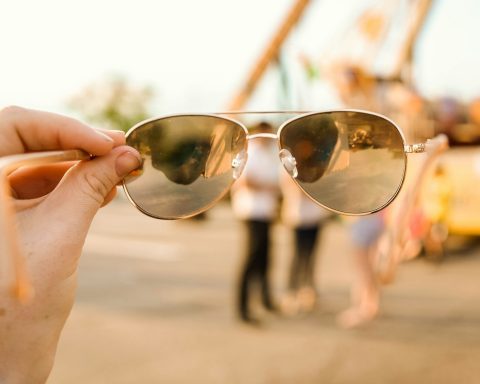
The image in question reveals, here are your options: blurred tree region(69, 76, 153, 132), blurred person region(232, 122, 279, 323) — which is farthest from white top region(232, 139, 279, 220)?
blurred tree region(69, 76, 153, 132)

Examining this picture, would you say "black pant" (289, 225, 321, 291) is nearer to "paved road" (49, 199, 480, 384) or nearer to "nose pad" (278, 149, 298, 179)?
"paved road" (49, 199, 480, 384)

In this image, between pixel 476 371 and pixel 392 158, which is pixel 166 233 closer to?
pixel 476 371

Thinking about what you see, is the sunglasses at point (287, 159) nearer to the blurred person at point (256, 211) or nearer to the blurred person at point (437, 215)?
the blurred person at point (256, 211)

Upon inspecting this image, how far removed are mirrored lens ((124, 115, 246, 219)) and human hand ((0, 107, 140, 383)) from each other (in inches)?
4.1

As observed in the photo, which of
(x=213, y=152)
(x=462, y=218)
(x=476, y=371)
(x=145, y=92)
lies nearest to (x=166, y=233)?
(x=462, y=218)

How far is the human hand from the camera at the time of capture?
82 cm

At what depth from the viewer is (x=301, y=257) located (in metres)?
4.40

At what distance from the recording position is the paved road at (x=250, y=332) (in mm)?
3061

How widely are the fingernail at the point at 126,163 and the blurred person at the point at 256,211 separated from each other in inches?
114

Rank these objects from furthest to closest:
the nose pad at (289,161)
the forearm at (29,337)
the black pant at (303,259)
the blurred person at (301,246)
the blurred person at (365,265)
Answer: the black pant at (303,259)
the blurred person at (301,246)
the blurred person at (365,265)
the nose pad at (289,161)
the forearm at (29,337)

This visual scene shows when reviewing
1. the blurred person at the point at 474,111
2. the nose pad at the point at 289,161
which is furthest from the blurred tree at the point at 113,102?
the nose pad at the point at 289,161

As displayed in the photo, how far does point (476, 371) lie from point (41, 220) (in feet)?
9.70

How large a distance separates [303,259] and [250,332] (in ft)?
2.97

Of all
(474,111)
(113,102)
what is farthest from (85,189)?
(113,102)
